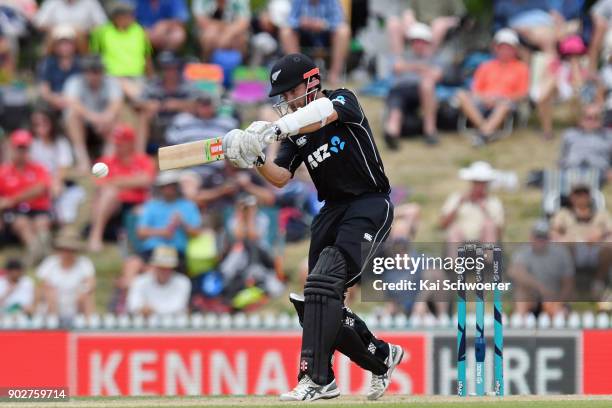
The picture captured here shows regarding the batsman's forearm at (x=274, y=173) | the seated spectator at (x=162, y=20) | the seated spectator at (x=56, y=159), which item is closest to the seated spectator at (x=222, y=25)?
the seated spectator at (x=162, y=20)

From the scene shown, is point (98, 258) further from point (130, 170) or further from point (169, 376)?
point (169, 376)

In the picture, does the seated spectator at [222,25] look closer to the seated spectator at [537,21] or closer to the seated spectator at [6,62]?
the seated spectator at [6,62]

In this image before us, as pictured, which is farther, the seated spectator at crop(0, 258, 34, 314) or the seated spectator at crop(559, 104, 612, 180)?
the seated spectator at crop(559, 104, 612, 180)

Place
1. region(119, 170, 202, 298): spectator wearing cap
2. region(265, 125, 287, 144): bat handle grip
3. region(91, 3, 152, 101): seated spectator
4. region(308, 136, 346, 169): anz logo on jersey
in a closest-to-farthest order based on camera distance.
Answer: region(265, 125, 287, 144): bat handle grip → region(308, 136, 346, 169): anz logo on jersey → region(119, 170, 202, 298): spectator wearing cap → region(91, 3, 152, 101): seated spectator

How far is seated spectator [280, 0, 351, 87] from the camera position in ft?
55.5

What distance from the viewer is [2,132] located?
16.4 meters

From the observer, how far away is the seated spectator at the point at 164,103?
53.2 feet

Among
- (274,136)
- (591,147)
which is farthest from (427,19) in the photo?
(274,136)

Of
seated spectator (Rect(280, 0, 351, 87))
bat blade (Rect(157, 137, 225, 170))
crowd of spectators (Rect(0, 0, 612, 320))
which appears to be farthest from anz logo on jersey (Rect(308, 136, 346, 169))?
seated spectator (Rect(280, 0, 351, 87))

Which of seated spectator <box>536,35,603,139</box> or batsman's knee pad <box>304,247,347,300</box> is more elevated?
seated spectator <box>536,35,603,139</box>

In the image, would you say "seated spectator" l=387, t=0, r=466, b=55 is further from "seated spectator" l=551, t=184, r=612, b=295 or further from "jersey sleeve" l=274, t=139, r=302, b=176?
"jersey sleeve" l=274, t=139, r=302, b=176

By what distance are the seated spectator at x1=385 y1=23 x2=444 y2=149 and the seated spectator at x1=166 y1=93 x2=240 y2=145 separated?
2.11 metres

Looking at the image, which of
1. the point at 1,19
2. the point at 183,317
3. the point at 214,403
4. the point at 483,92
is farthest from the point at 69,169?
the point at 214,403

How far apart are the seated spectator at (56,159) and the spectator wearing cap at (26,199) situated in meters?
0.26
